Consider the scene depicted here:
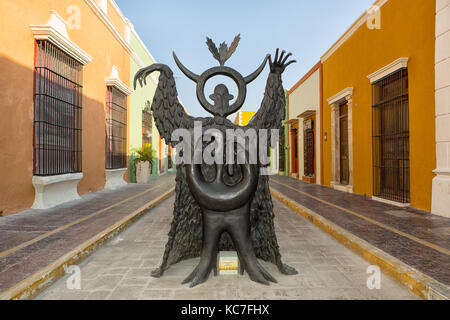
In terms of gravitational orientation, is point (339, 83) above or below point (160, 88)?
above

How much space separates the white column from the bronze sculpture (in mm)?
4082

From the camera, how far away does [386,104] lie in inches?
270

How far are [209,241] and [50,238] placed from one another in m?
2.60

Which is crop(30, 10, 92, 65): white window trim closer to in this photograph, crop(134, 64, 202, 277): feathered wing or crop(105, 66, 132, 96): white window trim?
crop(105, 66, 132, 96): white window trim

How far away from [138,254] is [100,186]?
6458mm

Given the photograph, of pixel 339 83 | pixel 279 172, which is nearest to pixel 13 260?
pixel 339 83

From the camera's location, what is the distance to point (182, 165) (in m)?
2.84

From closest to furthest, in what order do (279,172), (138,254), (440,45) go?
(138,254) < (440,45) < (279,172)

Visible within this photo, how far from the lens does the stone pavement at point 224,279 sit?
2.33 m

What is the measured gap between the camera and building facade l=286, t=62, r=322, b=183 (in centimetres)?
1166

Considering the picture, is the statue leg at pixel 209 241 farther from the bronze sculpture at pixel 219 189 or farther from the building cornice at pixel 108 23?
the building cornice at pixel 108 23

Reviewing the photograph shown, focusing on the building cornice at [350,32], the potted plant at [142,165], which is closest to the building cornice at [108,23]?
the potted plant at [142,165]

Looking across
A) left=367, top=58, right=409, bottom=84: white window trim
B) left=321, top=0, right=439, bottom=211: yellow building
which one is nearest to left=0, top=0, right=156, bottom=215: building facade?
left=367, top=58, right=409, bottom=84: white window trim

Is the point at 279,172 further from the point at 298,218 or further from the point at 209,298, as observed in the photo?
the point at 209,298
